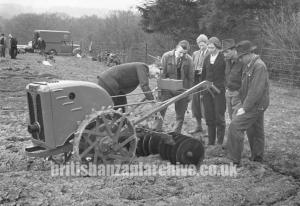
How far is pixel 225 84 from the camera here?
688 centimetres

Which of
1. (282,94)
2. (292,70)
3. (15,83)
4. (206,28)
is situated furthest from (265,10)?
(15,83)

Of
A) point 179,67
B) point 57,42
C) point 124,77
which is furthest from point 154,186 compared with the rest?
point 57,42

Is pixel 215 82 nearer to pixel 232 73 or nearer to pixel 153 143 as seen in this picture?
pixel 232 73

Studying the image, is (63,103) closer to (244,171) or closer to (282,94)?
(244,171)

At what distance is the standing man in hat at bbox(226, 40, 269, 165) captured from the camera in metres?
5.52

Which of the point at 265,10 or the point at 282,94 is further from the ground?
the point at 265,10

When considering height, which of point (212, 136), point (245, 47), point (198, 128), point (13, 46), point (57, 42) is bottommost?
point (198, 128)

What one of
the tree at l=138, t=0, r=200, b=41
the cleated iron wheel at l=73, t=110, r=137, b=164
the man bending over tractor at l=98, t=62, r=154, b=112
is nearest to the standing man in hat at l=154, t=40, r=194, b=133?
the man bending over tractor at l=98, t=62, r=154, b=112

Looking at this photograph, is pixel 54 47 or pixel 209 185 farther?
pixel 54 47

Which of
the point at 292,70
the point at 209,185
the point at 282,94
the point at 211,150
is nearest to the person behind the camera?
the point at 209,185

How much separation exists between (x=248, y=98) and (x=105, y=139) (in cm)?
191

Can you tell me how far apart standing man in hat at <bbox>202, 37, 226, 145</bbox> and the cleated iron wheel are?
1844 millimetres

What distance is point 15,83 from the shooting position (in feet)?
A: 47.2

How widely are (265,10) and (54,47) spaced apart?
24.0 metres
